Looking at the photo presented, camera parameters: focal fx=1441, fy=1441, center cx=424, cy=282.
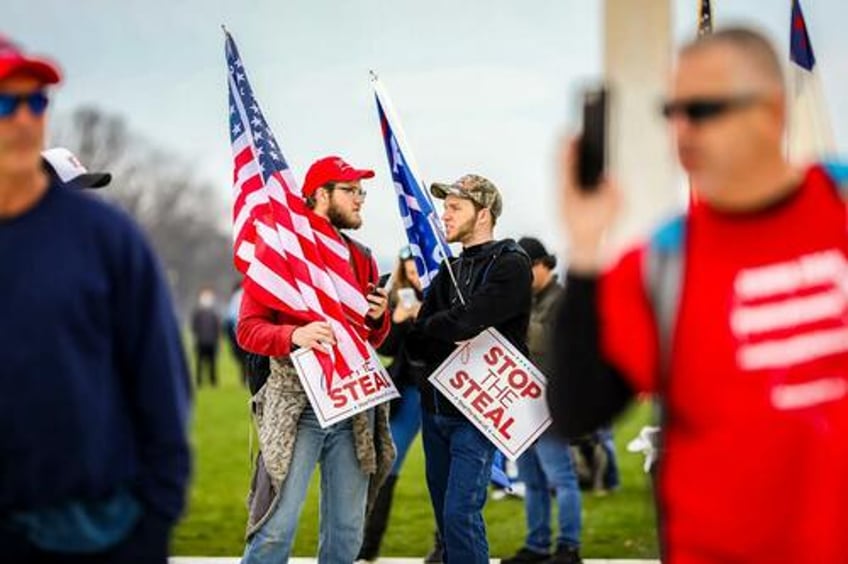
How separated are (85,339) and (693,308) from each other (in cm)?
140

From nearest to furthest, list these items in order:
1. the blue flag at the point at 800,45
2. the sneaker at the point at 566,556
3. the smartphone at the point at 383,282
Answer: the smartphone at the point at 383,282 → the blue flag at the point at 800,45 → the sneaker at the point at 566,556

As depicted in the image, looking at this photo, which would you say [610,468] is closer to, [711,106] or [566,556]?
[566,556]

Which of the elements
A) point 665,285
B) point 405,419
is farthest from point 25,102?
point 405,419

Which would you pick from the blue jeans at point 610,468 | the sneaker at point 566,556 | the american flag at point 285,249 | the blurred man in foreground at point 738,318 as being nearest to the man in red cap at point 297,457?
the american flag at point 285,249

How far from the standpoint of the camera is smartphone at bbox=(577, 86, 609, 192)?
111 inches

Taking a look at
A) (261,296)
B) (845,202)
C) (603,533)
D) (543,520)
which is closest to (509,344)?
(261,296)

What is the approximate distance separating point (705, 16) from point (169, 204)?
9340 centimetres

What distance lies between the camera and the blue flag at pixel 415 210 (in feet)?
24.5

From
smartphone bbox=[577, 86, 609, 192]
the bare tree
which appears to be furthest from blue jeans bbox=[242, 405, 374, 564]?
the bare tree

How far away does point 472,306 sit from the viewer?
6.70m

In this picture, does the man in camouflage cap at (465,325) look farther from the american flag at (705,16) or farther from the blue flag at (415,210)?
the american flag at (705,16)

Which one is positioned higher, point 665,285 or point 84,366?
point 665,285

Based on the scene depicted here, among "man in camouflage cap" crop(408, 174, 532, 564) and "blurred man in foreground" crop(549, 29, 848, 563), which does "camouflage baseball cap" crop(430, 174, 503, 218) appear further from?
"blurred man in foreground" crop(549, 29, 848, 563)

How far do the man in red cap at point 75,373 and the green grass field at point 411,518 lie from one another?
342 cm
